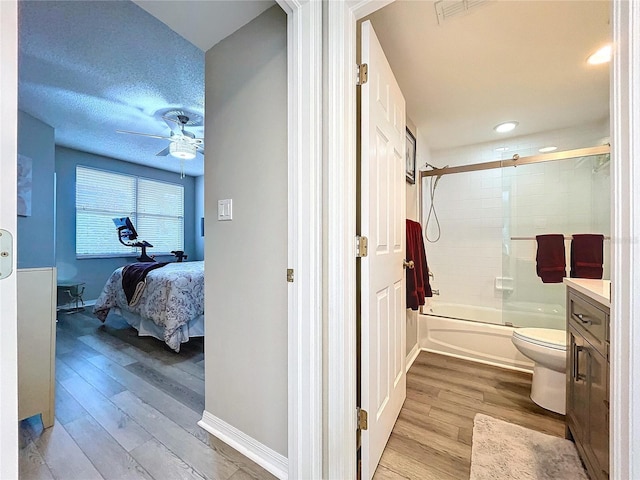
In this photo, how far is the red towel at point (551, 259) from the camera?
2.47m

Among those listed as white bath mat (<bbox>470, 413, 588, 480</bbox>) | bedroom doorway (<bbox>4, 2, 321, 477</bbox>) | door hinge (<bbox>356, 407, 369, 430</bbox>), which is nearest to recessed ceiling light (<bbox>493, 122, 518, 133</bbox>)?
bedroom doorway (<bbox>4, 2, 321, 477</bbox>)

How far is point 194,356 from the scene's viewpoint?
2510 mm

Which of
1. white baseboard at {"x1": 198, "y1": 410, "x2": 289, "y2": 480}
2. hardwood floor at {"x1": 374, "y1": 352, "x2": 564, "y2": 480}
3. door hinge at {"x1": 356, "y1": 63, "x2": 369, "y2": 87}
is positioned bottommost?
hardwood floor at {"x1": 374, "y1": 352, "x2": 564, "y2": 480}

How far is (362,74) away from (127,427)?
2206 millimetres

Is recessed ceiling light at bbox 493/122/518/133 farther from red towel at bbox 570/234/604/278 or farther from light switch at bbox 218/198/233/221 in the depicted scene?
light switch at bbox 218/198/233/221

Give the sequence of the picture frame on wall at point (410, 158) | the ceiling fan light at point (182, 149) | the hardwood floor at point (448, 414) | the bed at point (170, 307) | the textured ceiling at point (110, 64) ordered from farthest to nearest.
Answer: the ceiling fan light at point (182, 149) → the bed at point (170, 307) → the picture frame on wall at point (410, 158) → the textured ceiling at point (110, 64) → the hardwood floor at point (448, 414)

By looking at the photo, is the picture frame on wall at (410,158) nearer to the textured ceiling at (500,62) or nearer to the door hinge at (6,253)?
the textured ceiling at (500,62)

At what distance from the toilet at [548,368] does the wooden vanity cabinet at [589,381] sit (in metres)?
0.24

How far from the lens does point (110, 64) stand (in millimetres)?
2109

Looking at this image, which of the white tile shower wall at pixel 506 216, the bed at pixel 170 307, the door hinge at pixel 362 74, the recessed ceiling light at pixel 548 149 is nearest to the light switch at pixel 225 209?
the door hinge at pixel 362 74

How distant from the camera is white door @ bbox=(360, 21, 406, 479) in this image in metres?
1.14

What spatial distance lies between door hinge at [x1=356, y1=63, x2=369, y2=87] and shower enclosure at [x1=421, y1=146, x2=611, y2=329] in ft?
6.58

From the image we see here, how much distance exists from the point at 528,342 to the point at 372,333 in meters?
1.28

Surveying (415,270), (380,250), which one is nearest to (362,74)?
(380,250)
